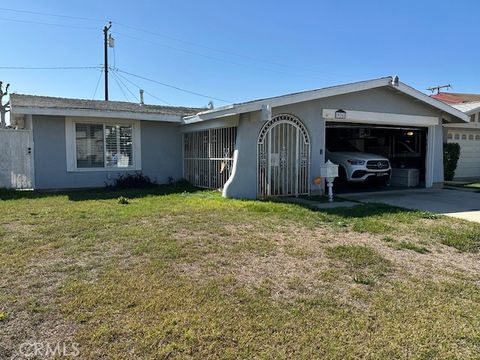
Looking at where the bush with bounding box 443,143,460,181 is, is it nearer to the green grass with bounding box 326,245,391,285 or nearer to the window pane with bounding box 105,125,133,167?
the green grass with bounding box 326,245,391,285

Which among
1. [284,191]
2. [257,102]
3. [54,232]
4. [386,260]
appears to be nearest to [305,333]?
[386,260]

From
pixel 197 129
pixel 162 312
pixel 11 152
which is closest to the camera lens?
pixel 162 312

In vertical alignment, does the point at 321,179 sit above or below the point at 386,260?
above

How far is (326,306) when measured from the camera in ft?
11.5

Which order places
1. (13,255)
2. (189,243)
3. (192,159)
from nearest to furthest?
(13,255)
(189,243)
(192,159)

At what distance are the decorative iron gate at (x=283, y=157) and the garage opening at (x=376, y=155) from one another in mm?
1974

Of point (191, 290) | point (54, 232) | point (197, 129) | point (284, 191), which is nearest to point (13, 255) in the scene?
point (54, 232)

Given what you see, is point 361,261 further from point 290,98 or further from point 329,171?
point 290,98

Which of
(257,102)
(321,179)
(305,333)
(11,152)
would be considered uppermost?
(257,102)

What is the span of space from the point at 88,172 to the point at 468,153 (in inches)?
631

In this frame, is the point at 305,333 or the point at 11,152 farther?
the point at 11,152

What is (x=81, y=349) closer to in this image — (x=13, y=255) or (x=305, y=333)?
(x=305, y=333)

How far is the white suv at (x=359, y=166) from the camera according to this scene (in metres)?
12.1

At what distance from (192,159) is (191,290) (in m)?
9.76
